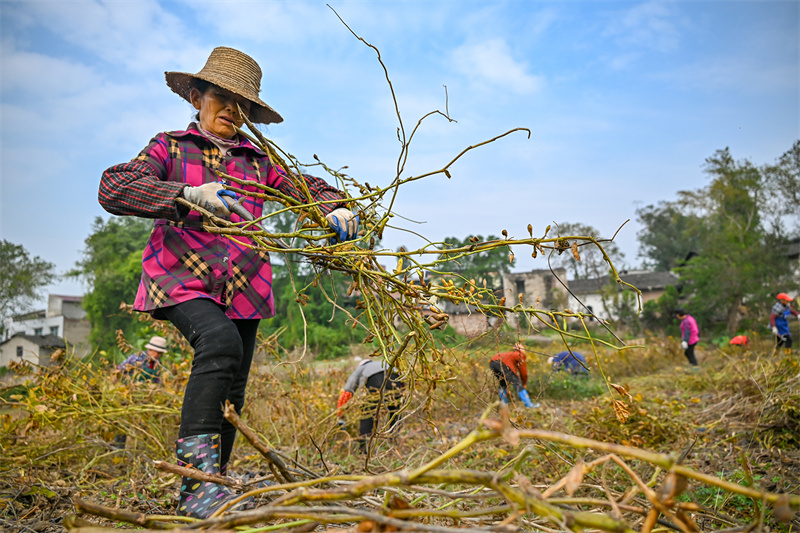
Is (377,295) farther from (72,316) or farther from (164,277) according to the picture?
(72,316)

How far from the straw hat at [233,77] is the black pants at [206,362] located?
931 mm

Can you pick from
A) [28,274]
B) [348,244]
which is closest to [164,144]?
[348,244]

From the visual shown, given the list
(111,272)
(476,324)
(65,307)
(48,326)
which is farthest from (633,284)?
(48,326)

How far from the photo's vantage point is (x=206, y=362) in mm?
1638

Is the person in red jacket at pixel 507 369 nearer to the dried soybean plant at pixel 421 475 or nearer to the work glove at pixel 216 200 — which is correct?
the dried soybean plant at pixel 421 475

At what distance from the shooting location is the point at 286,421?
4.23 meters

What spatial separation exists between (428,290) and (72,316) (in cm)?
4015

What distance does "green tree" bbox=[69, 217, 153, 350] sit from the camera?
71.9 ft

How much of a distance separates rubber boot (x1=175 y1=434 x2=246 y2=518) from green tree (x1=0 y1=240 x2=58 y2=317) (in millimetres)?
36426

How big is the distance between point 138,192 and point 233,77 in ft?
2.39

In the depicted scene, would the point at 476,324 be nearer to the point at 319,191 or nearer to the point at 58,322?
the point at 319,191

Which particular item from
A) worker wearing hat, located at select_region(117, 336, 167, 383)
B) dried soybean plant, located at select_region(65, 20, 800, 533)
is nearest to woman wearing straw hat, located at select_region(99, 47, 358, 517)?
dried soybean plant, located at select_region(65, 20, 800, 533)

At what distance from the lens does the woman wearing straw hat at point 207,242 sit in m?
1.60

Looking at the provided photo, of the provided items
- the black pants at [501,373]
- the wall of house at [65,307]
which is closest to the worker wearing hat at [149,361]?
the black pants at [501,373]
